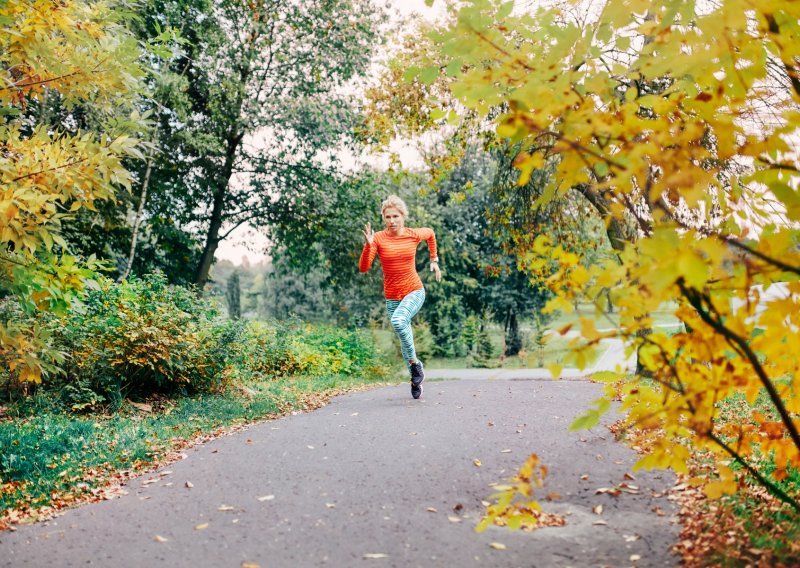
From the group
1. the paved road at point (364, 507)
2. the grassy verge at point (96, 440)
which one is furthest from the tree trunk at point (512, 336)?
the paved road at point (364, 507)

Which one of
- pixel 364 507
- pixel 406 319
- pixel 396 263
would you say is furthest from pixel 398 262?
pixel 364 507

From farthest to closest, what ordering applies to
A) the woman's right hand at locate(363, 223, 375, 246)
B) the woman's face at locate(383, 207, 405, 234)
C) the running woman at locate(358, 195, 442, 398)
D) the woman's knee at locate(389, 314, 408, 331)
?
1. the woman's face at locate(383, 207, 405, 234)
2. the running woman at locate(358, 195, 442, 398)
3. the woman's knee at locate(389, 314, 408, 331)
4. the woman's right hand at locate(363, 223, 375, 246)

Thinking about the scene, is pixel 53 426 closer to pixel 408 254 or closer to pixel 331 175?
pixel 408 254

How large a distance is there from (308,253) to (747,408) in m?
14.6

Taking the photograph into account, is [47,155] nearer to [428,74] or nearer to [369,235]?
[428,74]

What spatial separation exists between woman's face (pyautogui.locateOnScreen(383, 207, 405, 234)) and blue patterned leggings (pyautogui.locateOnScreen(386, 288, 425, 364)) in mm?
817

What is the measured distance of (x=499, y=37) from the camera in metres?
2.53

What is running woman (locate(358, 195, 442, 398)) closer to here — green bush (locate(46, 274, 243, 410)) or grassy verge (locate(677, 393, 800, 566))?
green bush (locate(46, 274, 243, 410))

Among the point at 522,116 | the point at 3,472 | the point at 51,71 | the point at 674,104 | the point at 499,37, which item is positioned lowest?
the point at 3,472

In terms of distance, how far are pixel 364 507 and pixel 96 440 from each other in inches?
121

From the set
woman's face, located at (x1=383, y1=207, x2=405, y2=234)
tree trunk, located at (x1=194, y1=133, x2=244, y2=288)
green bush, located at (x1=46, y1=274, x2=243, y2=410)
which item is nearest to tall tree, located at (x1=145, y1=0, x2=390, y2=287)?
tree trunk, located at (x1=194, y1=133, x2=244, y2=288)

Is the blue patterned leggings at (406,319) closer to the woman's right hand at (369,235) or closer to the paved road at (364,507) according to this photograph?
the woman's right hand at (369,235)

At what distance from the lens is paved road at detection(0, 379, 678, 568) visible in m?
3.32

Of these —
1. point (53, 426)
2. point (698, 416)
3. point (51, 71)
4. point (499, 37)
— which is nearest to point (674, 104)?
point (499, 37)
